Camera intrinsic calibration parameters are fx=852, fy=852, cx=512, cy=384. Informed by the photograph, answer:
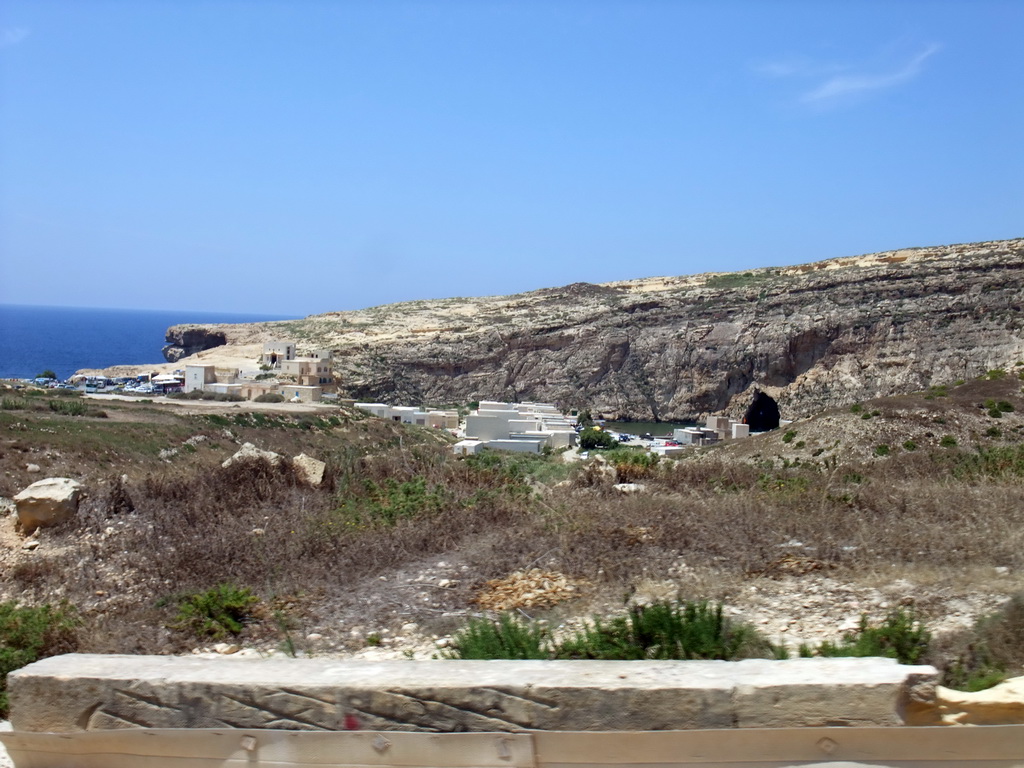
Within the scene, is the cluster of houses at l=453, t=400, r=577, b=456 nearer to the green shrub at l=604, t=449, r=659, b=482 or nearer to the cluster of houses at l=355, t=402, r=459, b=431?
the cluster of houses at l=355, t=402, r=459, b=431

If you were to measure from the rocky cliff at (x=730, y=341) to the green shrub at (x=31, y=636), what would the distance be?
188ft

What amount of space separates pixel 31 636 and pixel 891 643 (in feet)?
15.1

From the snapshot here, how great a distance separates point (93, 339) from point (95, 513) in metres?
203

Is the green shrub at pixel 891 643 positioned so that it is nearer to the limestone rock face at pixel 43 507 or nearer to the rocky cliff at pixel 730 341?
the limestone rock face at pixel 43 507

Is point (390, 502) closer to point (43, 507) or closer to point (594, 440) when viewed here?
point (43, 507)

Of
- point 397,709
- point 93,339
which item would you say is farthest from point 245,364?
point 93,339

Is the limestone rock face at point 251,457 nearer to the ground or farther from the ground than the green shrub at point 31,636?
farther from the ground

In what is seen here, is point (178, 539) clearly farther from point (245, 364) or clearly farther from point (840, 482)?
point (245, 364)

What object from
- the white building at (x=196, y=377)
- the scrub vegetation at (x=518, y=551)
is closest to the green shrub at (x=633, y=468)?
the scrub vegetation at (x=518, y=551)

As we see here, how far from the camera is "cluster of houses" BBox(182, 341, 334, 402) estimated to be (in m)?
47.8

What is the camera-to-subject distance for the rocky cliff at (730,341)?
Answer: 5572cm

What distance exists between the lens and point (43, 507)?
315 inches

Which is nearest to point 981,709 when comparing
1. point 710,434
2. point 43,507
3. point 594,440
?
point 43,507

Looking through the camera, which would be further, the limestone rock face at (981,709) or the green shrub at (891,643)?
the green shrub at (891,643)
